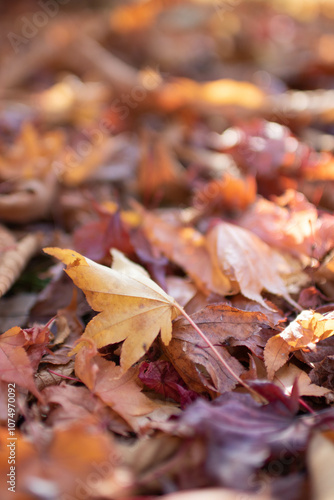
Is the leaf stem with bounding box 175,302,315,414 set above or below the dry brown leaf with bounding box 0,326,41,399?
above

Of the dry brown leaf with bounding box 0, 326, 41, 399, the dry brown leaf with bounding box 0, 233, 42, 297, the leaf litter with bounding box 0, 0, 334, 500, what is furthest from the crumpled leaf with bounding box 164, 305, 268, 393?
the dry brown leaf with bounding box 0, 233, 42, 297

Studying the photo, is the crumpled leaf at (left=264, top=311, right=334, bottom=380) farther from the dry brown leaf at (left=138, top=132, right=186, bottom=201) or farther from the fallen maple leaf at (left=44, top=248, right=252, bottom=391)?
the dry brown leaf at (left=138, top=132, right=186, bottom=201)

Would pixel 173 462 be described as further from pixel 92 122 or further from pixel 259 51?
pixel 259 51

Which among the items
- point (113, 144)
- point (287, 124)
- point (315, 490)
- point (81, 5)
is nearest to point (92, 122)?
point (113, 144)

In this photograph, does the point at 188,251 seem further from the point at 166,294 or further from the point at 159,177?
the point at 159,177

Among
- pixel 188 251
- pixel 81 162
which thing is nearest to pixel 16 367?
pixel 188 251

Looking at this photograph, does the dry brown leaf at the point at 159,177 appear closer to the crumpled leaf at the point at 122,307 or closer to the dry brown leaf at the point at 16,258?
the dry brown leaf at the point at 16,258
